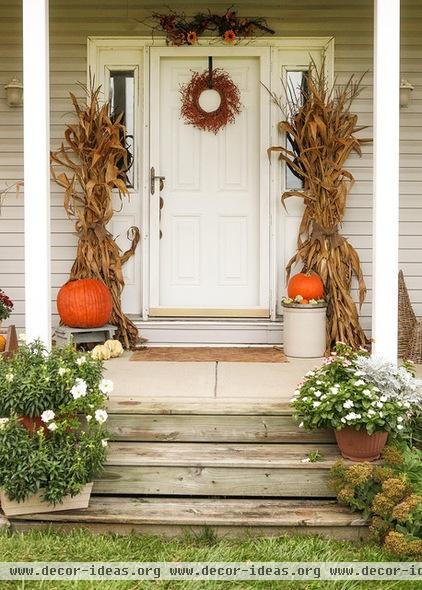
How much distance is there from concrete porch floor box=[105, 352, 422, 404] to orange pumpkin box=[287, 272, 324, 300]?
0.48 meters

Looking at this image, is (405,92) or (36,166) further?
(405,92)

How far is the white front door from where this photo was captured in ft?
18.5

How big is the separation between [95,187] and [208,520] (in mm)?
2889

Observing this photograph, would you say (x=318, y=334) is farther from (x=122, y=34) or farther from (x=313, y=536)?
(x=122, y=34)

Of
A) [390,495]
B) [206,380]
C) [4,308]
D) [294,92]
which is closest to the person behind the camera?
[390,495]

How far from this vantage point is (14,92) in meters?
5.50

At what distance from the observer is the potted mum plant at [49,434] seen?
3160 millimetres

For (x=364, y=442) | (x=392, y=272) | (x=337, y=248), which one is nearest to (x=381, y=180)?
(x=392, y=272)

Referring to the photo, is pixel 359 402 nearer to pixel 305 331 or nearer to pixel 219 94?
pixel 305 331

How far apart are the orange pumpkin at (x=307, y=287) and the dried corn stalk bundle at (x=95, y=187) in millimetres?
1231

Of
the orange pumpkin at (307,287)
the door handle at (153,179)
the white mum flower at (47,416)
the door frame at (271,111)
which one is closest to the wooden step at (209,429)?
the white mum flower at (47,416)

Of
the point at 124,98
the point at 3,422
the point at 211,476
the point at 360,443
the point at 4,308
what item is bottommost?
the point at 211,476

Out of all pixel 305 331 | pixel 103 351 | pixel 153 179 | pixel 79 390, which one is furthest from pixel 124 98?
pixel 79 390

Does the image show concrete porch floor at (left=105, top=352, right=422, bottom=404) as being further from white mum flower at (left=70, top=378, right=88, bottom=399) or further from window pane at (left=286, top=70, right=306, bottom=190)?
window pane at (left=286, top=70, right=306, bottom=190)
